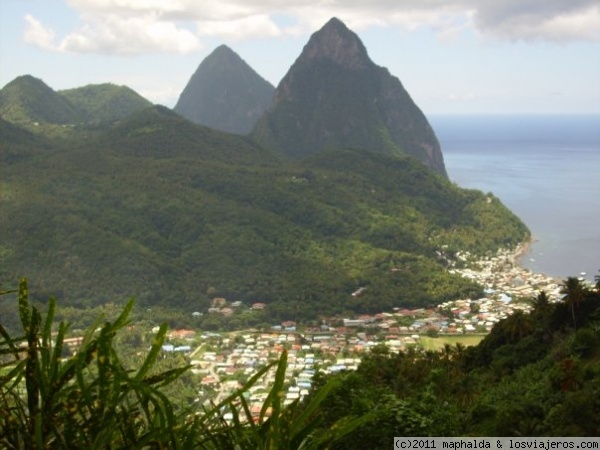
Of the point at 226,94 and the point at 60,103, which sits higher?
the point at 226,94

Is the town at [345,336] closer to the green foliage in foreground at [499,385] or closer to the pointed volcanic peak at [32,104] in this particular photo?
the green foliage in foreground at [499,385]

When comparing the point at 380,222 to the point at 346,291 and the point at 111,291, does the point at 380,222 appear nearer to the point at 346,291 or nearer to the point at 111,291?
the point at 346,291

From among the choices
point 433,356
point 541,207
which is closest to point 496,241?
point 541,207

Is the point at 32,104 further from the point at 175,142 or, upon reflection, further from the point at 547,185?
the point at 547,185

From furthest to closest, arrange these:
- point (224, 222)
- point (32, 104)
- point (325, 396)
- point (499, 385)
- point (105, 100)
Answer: point (105, 100) < point (32, 104) < point (224, 222) < point (499, 385) < point (325, 396)

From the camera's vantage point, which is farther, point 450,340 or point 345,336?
point 345,336

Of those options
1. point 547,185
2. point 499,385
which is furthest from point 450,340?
point 547,185
